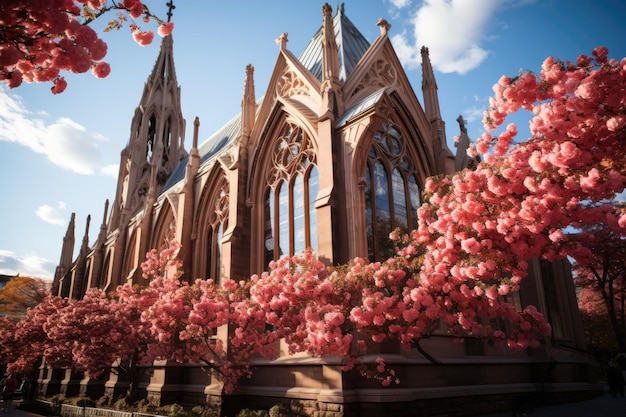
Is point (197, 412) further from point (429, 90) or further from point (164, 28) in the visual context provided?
point (429, 90)

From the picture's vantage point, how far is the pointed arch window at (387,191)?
48.1 feet

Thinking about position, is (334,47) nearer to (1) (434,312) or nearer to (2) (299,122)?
(2) (299,122)

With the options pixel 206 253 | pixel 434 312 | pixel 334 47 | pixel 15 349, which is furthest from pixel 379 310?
pixel 15 349

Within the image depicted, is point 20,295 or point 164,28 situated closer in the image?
point 164,28

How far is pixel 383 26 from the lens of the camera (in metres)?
19.2

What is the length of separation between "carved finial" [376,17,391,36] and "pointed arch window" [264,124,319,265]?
6.05m

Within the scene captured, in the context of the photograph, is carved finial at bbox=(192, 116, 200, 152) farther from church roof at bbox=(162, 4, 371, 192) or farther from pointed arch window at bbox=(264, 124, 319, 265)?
pointed arch window at bbox=(264, 124, 319, 265)

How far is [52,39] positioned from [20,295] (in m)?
57.6

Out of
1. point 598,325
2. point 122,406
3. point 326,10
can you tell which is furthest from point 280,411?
point 598,325

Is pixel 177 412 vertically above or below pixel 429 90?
below

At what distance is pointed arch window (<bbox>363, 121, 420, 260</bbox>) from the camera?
1467cm

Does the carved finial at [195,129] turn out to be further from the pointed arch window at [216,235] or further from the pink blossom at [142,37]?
the pink blossom at [142,37]

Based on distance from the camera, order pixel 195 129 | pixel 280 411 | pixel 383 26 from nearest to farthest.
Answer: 1. pixel 280 411
2. pixel 383 26
3. pixel 195 129

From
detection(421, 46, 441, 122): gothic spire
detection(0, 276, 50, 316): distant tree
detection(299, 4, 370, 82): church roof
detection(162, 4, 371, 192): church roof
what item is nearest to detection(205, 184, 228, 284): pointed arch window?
detection(162, 4, 371, 192): church roof
